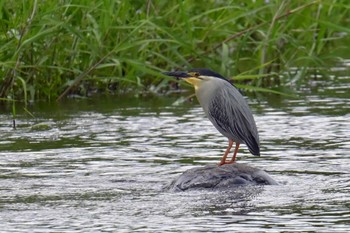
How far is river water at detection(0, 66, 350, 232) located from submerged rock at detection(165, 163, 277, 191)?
117 mm

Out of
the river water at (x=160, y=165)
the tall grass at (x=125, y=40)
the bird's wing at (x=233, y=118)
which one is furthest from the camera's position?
the tall grass at (x=125, y=40)

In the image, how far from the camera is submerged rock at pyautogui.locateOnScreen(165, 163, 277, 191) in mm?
7605

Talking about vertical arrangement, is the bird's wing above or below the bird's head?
below

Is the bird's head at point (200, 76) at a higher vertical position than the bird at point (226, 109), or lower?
higher

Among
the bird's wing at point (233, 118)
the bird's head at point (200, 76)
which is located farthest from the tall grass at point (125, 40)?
the bird's wing at point (233, 118)

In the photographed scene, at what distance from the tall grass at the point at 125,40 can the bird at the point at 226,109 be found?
2.22m

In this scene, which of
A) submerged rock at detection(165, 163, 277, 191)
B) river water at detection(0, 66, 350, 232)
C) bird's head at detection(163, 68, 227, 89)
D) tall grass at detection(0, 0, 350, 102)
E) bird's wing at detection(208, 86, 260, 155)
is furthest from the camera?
tall grass at detection(0, 0, 350, 102)

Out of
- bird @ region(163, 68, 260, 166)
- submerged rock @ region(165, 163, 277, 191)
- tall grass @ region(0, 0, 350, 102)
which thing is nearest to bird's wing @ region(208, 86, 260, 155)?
bird @ region(163, 68, 260, 166)

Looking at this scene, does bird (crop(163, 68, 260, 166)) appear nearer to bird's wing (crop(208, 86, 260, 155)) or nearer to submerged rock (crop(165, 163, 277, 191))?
bird's wing (crop(208, 86, 260, 155))

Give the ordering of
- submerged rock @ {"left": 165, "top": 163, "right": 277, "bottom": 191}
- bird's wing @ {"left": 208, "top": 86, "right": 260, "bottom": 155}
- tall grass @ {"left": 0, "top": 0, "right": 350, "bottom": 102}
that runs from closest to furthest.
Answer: submerged rock @ {"left": 165, "top": 163, "right": 277, "bottom": 191} → bird's wing @ {"left": 208, "top": 86, "right": 260, "bottom": 155} → tall grass @ {"left": 0, "top": 0, "right": 350, "bottom": 102}

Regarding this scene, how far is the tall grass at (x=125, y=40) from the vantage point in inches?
417

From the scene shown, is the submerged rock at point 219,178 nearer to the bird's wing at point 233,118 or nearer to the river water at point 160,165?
the river water at point 160,165

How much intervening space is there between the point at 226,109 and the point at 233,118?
7 centimetres

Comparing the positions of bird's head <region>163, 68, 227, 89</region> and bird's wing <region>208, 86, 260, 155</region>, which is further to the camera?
bird's head <region>163, 68, 227, 89</region>
